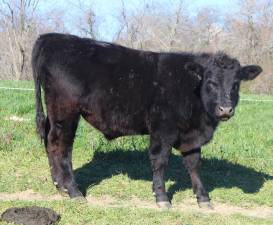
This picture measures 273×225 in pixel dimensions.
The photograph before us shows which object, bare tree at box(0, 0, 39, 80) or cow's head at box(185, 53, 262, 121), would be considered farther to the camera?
bare tree at box(0, 0, 39, 80)

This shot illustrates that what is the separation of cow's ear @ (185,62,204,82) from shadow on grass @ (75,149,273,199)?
1.68 m

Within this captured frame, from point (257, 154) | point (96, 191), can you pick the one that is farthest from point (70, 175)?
point (257, 154)

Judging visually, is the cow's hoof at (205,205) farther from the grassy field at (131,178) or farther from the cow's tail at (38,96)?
the cow's tail at (38,96)

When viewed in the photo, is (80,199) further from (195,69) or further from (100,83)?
(195,69)

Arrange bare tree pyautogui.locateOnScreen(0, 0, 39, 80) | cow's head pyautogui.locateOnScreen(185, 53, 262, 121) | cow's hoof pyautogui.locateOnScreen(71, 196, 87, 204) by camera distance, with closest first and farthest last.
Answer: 1. cow's head pyautogui.locateOnScreen(185, 53, 262, 121)
2. cow's hoof pyautogui.locateOnScreen(71, 196, 87, 204)
3. bare tree pyautogui.locateOnScreen(0, 0, 39, 80)

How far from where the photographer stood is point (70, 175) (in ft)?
21.6

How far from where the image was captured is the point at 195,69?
6508mm

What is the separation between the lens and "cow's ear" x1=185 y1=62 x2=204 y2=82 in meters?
6.47

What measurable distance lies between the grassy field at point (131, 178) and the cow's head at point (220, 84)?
1.29m

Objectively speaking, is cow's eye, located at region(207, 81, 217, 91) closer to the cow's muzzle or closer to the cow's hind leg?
the cow's muzzle

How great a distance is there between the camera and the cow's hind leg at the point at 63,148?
21.4 feet

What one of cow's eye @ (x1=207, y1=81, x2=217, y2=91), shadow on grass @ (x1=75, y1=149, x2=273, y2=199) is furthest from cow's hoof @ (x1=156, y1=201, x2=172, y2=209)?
cow's eye @ (x1=207, y1=81, x2=217, y2=91)

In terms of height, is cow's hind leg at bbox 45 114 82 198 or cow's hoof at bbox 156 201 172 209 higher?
cow's hind leg at bbox 45 114 82 198

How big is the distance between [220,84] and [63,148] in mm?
2221
